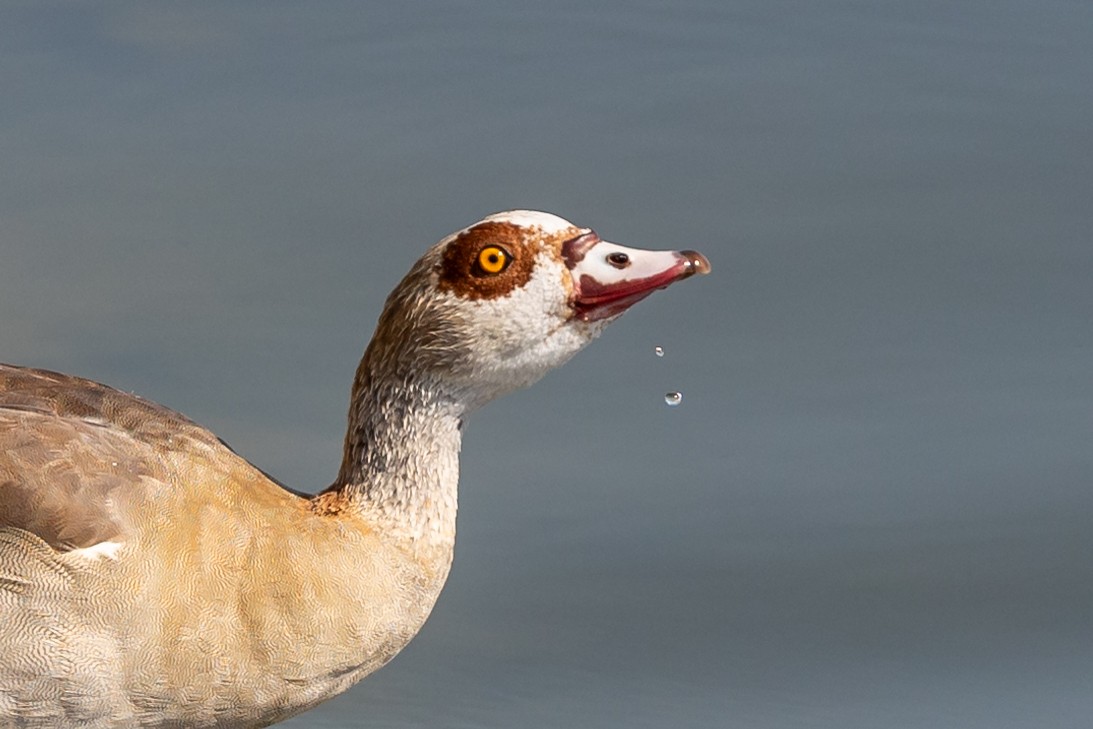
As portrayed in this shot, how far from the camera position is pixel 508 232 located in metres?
6.02

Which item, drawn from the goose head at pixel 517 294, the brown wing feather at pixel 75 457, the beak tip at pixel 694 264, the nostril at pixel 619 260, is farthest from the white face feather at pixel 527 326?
the brown wing feather at pixel 75 457

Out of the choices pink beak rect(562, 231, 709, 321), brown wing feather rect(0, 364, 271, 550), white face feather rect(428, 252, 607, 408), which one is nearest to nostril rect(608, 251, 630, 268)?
pink beak rect(562, 231, 709, 321)

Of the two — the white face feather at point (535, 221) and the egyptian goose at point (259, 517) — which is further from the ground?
the white face feather at point (535, 221)

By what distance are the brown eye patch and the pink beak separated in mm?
100

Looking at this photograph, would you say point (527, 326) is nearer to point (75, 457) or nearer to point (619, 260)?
point (619, 260)

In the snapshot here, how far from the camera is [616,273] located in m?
5.98

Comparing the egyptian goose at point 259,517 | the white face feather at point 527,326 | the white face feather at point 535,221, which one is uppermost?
the white face feather at point 535,221

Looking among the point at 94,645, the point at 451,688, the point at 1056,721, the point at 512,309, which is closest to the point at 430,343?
the point at 512,309

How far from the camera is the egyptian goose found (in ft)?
19.1

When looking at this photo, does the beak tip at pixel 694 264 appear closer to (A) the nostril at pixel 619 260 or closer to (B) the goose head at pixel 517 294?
(B) the goose head at pixel 517 294

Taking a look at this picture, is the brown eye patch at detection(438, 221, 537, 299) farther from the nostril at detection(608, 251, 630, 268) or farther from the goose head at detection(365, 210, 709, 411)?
the nostril at detection(608, 251, 630, 268)

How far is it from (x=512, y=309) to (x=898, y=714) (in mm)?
2078

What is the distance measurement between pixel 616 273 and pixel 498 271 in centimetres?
29

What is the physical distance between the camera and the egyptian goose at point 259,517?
229 inches
